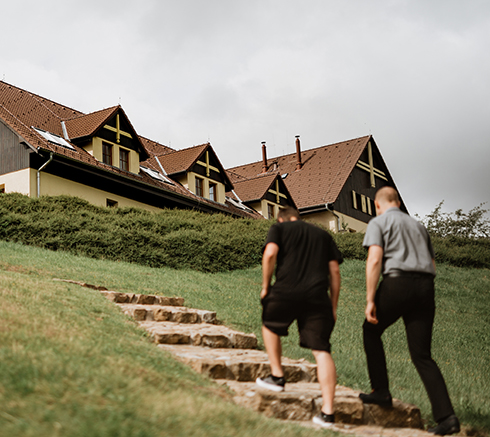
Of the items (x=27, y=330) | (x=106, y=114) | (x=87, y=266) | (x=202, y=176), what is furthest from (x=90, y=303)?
(x=202, y=176)

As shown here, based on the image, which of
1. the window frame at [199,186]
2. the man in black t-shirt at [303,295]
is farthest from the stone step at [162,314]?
the window frame at [199,186]

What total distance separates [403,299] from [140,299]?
19.8 feet

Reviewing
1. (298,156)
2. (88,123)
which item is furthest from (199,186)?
(298,156)

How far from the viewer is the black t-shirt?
4.93 metres

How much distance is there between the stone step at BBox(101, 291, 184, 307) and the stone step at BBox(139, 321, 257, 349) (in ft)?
5.62

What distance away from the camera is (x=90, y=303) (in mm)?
8047

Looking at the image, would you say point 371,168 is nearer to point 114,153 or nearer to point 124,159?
point 124,159

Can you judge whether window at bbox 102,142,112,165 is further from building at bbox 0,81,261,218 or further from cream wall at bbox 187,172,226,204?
cream wall at bbox 187,172,226,204

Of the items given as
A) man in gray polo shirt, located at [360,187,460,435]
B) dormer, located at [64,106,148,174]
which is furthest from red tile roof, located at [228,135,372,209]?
man in gray polo shirt, located at [360,187,460,435]

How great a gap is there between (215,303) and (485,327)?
22.4 ft

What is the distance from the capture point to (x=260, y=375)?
6090 millimetres

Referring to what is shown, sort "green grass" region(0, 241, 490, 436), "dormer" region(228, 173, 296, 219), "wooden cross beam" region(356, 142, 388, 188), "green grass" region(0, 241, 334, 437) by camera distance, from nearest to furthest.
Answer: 1. "green grass" region(0, 241, 334, 437)
2. "green grass" region(0, 241, 490, 436)
3. "dormer" region(228, 173, 296, 219)
4. "wooden cross beam" region(356, 142, 388, 188)

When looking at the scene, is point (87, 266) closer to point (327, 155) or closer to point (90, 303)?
point (90, 303)

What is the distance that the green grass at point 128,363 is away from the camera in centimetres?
347
